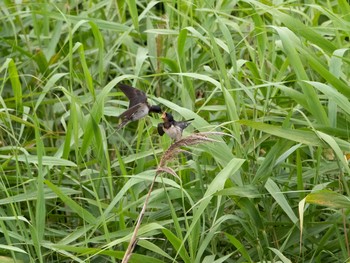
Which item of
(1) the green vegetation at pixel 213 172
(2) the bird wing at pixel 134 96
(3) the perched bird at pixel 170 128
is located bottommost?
(1) the green vegetation at pixel 213 172

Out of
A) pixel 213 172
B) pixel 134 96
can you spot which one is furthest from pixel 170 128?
pixel 213 172

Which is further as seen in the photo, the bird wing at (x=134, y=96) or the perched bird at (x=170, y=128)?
the bird wing at (x=134, y=96)

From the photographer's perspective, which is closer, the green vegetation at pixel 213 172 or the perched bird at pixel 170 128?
the perched bird at pixel 170 128

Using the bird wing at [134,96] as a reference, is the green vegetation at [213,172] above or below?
below

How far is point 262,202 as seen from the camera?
2285mm

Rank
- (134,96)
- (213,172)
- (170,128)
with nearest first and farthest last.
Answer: (170,128) < (134,96) < (213,172)

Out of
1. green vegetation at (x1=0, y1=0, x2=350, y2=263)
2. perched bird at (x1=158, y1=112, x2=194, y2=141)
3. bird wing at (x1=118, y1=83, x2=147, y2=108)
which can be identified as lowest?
green vegetation at (x1=0, y1=0, x2=350, y2=263)

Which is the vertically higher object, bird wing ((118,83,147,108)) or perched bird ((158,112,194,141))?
bird wing ((118,83,147,108))

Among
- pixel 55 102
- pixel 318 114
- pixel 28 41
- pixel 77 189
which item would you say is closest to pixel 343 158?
Result: pixel 318 114

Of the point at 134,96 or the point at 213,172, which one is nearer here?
the point at 134,96

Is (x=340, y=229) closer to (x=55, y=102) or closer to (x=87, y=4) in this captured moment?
(x=55, y=102)

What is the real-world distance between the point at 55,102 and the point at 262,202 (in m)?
0.89

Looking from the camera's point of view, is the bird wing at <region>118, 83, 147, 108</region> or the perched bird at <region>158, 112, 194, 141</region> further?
the bird wing at <region>118, 83, 147, 108</region>

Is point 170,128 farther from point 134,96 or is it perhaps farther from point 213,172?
point 213,172
